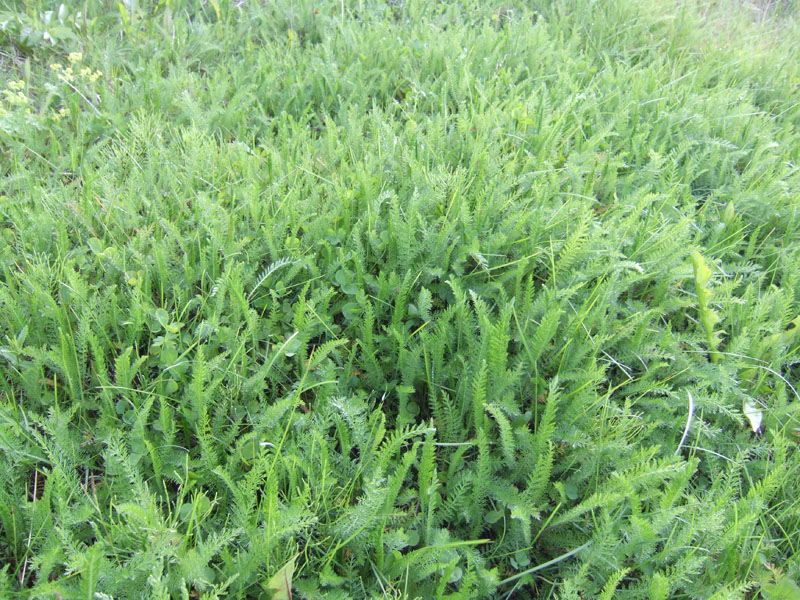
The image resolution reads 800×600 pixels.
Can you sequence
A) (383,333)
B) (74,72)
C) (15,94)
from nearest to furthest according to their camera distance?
(383,333)
(15,94)
(74,72)

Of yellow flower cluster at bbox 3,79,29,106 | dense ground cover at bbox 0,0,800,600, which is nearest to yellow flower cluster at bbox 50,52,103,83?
dense ground cover at bbox 0,0,800,600

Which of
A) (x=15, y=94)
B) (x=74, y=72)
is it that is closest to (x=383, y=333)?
(x=15, y=94)

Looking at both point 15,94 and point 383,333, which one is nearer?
point 383,333

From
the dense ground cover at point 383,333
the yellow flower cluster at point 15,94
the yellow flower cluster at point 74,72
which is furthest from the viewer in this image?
the yellow flower cluster at point 74,72

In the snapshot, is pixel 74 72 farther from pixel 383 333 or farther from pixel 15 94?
pixel 383 333

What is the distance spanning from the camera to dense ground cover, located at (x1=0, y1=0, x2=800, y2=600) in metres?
1.37

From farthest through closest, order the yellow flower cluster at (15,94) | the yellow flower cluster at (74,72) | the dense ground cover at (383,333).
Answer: the yellow flower cluster at (74,72), the yellow flower cluster at (15,94), the dense ground cover at (383,333)

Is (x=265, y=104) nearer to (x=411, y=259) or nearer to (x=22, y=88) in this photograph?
(x=22, y=88)

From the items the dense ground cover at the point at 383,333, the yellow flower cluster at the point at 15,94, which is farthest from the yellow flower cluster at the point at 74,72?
the yellow flower cluster at the point at 15,94

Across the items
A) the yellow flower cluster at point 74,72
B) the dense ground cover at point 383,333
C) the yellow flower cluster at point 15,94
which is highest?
the yellow flower cluster at point 74,72

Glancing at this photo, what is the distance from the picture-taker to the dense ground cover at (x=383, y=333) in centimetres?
137

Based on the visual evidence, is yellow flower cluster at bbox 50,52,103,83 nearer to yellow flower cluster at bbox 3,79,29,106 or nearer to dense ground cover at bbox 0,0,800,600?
dense ground cover at bbox 0,0,800,600

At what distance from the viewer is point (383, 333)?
1.90 metres

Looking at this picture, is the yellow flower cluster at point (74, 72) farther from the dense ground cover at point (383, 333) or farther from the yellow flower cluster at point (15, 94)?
the yellow flower cluster at point (15, 94)
